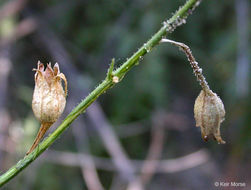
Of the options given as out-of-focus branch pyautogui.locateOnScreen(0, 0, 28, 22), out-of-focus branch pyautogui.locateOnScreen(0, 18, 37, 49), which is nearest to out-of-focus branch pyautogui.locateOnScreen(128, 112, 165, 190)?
out-of-focus branch pyautogui.locateOnScreen(0, 18, 37, 49)

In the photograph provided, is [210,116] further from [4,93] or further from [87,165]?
[4,93]

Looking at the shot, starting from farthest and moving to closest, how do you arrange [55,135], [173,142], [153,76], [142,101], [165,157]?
[173,142] < [165,157] < [142,101] < [153,76] < [55,135]

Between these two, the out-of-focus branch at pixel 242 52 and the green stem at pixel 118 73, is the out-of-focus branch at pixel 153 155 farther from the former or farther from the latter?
the green stem at pixel 118 73

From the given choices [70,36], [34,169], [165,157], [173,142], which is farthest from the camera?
[173,142]

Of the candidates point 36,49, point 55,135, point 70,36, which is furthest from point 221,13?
point 55,135

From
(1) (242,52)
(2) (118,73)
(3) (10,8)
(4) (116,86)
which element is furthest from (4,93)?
(2) (118,73)

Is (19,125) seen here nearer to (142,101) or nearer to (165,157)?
(142,101)
